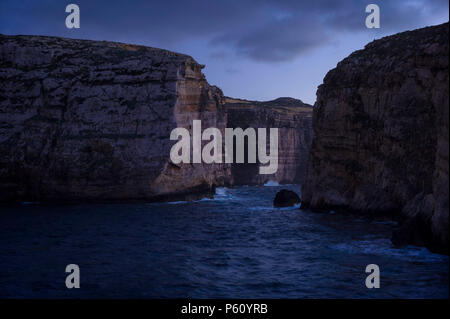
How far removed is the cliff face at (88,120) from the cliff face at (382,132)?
55.6ft

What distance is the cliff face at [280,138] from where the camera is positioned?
328ft

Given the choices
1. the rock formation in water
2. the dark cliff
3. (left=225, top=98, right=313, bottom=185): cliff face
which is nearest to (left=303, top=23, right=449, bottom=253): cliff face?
the rock formation in water

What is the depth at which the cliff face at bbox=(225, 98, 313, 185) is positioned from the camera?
99.9m

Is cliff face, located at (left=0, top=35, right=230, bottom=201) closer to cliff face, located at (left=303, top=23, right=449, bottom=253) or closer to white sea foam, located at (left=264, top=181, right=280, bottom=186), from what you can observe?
cliff face, located at (left=303, top=23, right=449, bottom=253)

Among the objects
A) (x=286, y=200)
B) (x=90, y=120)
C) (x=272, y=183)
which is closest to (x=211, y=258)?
(x=286, y=200)

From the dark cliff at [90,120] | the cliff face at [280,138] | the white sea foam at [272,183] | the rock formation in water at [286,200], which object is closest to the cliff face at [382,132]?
the rock formation in water at [286,200]

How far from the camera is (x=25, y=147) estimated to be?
46.5m

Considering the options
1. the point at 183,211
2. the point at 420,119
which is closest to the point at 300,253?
the point at 420,119

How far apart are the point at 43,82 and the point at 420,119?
38213mm

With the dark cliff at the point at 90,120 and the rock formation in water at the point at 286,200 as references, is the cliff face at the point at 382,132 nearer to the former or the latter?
the rock formation in water at the point at 286,200

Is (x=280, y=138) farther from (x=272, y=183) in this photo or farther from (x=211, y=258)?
(x=211, y=258)

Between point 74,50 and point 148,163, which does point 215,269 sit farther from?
point 74,50

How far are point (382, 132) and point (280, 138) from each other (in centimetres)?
6831

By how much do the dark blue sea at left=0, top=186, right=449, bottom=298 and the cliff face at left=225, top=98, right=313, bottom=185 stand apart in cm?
6683
